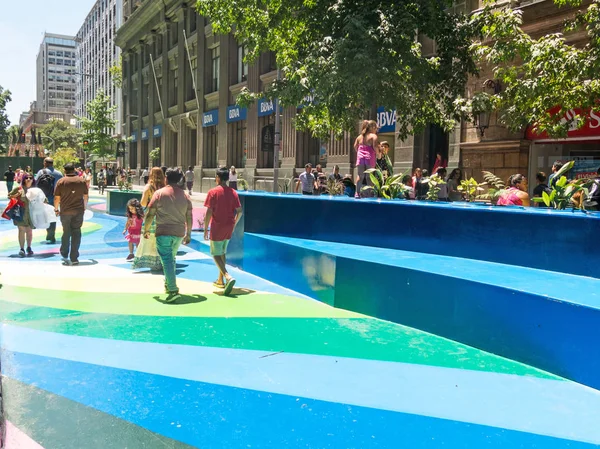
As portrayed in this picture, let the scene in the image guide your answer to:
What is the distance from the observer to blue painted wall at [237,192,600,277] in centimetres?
588

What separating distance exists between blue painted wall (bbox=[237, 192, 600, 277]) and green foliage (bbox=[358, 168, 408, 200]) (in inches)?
34.3

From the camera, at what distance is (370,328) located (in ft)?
20.5

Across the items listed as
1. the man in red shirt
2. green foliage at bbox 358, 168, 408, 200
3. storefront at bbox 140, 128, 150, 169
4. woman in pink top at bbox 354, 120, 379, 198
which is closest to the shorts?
the man in red shirt

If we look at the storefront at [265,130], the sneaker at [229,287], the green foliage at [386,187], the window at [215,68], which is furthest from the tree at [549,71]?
the window at [215,68]

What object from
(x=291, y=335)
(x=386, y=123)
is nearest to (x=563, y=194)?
(x=291, y=335)

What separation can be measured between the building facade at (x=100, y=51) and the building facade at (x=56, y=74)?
195 feet

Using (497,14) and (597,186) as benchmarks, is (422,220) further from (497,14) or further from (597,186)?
(497,14)

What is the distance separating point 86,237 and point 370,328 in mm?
10316

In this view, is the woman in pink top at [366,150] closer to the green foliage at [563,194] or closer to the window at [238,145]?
the green foliage at [563,194]

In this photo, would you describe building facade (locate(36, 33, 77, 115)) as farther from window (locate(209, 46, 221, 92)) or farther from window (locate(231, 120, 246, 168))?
window (locate(231, 120, 246, 168))

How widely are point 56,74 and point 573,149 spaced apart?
188486 millimetres

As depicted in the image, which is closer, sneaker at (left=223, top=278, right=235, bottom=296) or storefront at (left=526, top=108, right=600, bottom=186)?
sneaker at (left=223, top=278, right=235, bottom=296)

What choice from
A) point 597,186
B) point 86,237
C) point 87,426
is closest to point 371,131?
point 597,186

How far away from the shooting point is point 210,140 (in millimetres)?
36219
